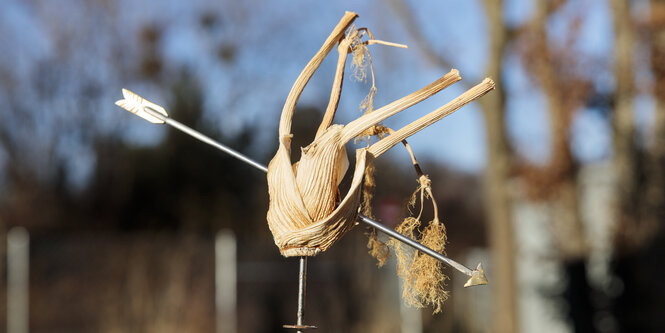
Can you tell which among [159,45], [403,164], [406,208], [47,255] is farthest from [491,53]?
[406,208]

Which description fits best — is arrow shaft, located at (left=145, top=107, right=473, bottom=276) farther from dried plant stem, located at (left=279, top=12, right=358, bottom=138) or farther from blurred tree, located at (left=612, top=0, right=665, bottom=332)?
blurred tree, located at (left=612, top=0, right=665, bottom=332)

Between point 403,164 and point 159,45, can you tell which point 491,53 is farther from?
point 159,45

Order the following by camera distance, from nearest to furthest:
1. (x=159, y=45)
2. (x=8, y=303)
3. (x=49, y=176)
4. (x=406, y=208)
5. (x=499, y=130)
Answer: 1. (x=406, y=208)
2. (x=499, y=130)
3. (x=8, y=303)
4. (x=49, y=176)
5. (x=159, y=45)

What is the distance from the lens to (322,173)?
708 millimetres

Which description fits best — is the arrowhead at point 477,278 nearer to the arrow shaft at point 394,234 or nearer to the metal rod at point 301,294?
the arrow shaft at point 394,234

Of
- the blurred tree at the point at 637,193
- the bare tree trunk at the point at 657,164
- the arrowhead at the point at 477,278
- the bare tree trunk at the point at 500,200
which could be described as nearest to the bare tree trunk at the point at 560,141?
the blurred tree at the point at 637,193

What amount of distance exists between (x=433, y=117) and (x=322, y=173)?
4.8 inches

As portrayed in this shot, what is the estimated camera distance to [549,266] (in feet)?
17.3

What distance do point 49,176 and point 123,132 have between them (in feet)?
2.20

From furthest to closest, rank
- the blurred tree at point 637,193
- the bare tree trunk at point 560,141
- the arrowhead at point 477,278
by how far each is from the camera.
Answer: the bare tree trunk at point 560,141
the blurred tree at point 637,193
the arrowhead at point 477,278

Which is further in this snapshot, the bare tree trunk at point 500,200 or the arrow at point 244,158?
the bare tree trunk at point 500,200

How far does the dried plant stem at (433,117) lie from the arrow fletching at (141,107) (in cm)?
24

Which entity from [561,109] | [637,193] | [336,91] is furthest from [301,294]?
[561,109]

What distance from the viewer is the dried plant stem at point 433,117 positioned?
0.69m
